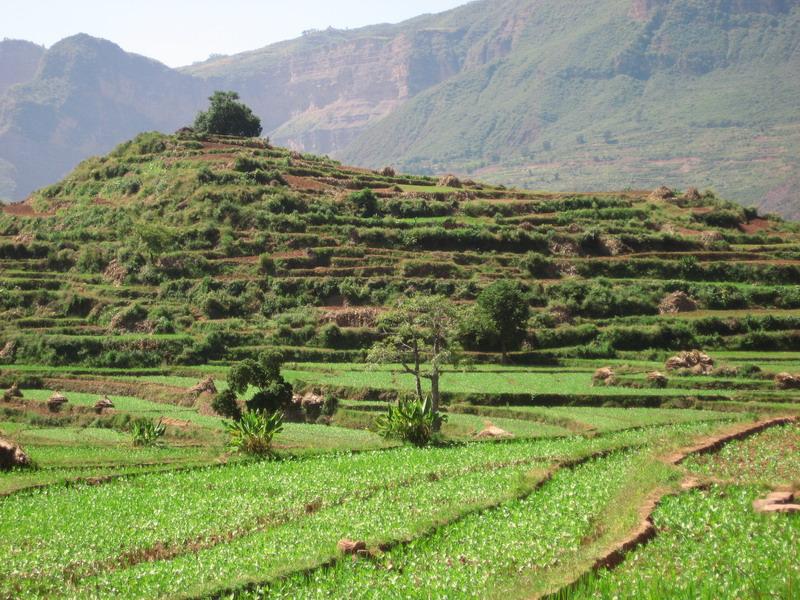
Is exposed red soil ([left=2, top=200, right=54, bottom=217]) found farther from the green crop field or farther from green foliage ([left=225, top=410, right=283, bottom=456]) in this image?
green foliage ([left=225, top=410, right=283, bottom=456])

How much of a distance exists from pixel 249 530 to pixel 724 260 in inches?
2751

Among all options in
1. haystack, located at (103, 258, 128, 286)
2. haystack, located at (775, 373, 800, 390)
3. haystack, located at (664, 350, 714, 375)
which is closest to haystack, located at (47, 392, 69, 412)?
haystack, located at (103, 258, 128, 286)

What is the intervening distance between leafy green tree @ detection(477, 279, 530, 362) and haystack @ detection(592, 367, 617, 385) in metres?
9.68

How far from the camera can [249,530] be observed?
65.9ft

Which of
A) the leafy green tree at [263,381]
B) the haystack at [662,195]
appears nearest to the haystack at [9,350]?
the leafy green tree at [263,381]

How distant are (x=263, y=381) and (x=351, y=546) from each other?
2958 centimetres

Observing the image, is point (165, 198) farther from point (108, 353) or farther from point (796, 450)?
point (796, 450)

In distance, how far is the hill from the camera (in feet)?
212

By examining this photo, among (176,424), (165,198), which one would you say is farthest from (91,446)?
(165,198)

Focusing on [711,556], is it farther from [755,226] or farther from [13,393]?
[755,226]

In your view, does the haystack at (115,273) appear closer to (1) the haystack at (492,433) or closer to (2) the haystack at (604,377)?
(2) the haystack at (604,377)

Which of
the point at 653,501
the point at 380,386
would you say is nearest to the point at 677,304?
the point at 380,386

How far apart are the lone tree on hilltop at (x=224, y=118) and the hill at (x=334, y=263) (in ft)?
56.8

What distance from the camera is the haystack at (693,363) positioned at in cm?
5325
